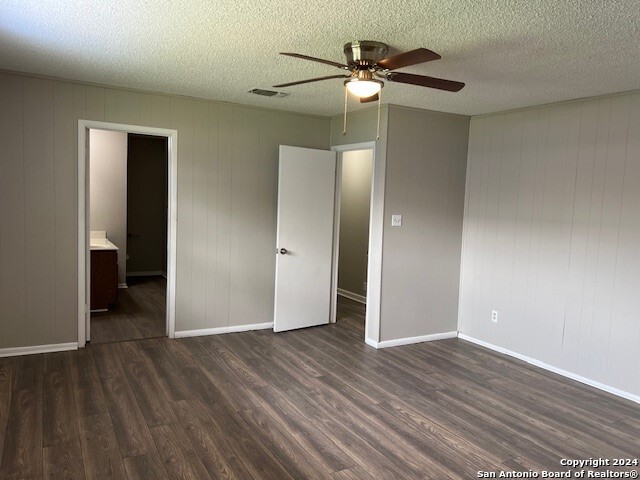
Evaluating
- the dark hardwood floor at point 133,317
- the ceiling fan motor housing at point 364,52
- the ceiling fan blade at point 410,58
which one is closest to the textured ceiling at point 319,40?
the ceiling fan motor housing at point 364,52

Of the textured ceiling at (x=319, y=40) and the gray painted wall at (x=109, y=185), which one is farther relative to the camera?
the gray painted wall at (x=109, y=185)

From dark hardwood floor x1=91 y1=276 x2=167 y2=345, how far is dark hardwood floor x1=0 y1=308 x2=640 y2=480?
11.3 inches

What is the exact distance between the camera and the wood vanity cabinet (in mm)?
5711

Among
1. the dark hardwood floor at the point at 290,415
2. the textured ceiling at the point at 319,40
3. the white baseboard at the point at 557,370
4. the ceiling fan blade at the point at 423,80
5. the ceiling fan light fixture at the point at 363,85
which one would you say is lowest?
the dark hardwood floor at the point at 290,415

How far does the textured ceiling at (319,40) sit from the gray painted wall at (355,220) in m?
2.63

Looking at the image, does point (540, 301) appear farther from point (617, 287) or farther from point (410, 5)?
point (410, 5)

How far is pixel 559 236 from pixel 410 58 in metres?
2.58

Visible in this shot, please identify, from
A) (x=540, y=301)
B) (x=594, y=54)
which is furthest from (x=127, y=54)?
(x=540, y=301)

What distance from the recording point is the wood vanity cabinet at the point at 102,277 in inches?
225

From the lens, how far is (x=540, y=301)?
14.5 feet

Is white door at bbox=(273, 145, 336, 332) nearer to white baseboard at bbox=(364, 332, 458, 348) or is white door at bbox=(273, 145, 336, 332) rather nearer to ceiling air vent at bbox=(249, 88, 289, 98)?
ceiling air vent at bbox=(249, 88, 289, 98)

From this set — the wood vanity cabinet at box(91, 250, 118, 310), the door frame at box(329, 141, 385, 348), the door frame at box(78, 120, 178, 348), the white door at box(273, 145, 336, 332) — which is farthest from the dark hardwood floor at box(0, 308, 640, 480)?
the wood vanity cabinet at box(91, 250, 118, 310)

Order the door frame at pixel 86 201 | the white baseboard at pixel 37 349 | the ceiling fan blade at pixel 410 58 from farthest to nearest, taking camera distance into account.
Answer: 1. the door frame at pixel 86 201
2. the white baseboard at pixel 37 349
3. the ceiling fan blade at pixel 410 58

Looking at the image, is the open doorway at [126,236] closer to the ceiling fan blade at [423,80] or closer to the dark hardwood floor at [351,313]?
the dark hardwood floor at [351,313]
